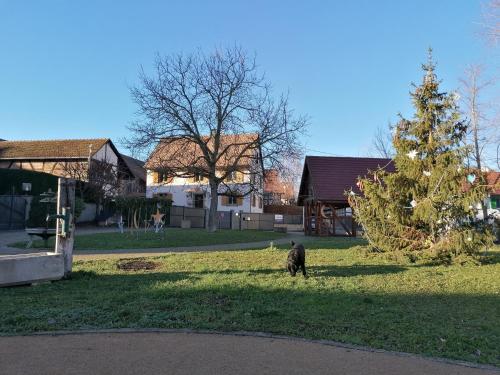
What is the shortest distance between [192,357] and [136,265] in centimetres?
752

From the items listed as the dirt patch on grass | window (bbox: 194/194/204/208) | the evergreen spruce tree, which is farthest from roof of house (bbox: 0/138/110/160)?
the evergreen spruce tree

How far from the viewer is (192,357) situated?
196 inches

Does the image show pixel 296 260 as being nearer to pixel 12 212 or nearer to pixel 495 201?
pixel 12 212

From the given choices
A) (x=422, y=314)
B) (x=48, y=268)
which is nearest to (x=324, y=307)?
(x=422, y=314)

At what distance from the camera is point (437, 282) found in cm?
993

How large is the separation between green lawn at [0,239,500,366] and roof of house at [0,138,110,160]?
37.3 m

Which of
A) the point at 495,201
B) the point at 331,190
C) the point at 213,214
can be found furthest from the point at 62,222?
the point at 495,201

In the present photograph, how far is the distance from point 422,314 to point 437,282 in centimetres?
325

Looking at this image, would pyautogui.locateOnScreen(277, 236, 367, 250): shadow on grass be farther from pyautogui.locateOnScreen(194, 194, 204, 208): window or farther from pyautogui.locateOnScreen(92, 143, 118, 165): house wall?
pyautogui.locateOnScreen(194, 194, 204, 208): window

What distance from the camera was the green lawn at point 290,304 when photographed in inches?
235

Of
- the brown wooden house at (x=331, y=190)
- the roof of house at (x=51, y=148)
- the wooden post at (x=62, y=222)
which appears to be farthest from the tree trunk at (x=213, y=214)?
the roof of house at (x=51, y=148)

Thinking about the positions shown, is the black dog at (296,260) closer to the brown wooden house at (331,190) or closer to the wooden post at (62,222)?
the wooden post at (62,222)

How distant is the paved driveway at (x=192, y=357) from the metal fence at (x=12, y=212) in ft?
75.0

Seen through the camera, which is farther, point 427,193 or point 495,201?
point 495,201
